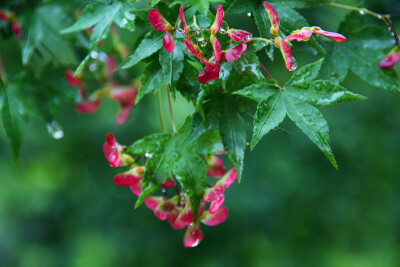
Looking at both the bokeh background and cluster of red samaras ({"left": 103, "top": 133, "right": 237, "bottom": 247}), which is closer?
cluster of red samaras ({"left": 103, "top": 133, "right": 237, "bottom": 247})

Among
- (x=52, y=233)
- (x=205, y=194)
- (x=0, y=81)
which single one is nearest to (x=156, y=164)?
(x=205, y=194)

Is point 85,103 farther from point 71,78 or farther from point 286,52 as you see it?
point 286,52

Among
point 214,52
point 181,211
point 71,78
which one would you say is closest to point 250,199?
point 71,78

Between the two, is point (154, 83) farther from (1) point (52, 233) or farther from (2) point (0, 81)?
(1) point (52, 233)

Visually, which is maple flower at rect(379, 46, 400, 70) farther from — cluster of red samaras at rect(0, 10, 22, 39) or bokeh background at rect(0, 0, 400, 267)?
bokeh background at rect(0, 0, 400, 267)

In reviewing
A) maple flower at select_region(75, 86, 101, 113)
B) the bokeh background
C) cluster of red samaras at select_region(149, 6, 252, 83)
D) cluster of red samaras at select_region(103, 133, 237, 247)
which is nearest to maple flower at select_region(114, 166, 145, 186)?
cluster of red samaras at select_region(103, 133, 237, 247)
